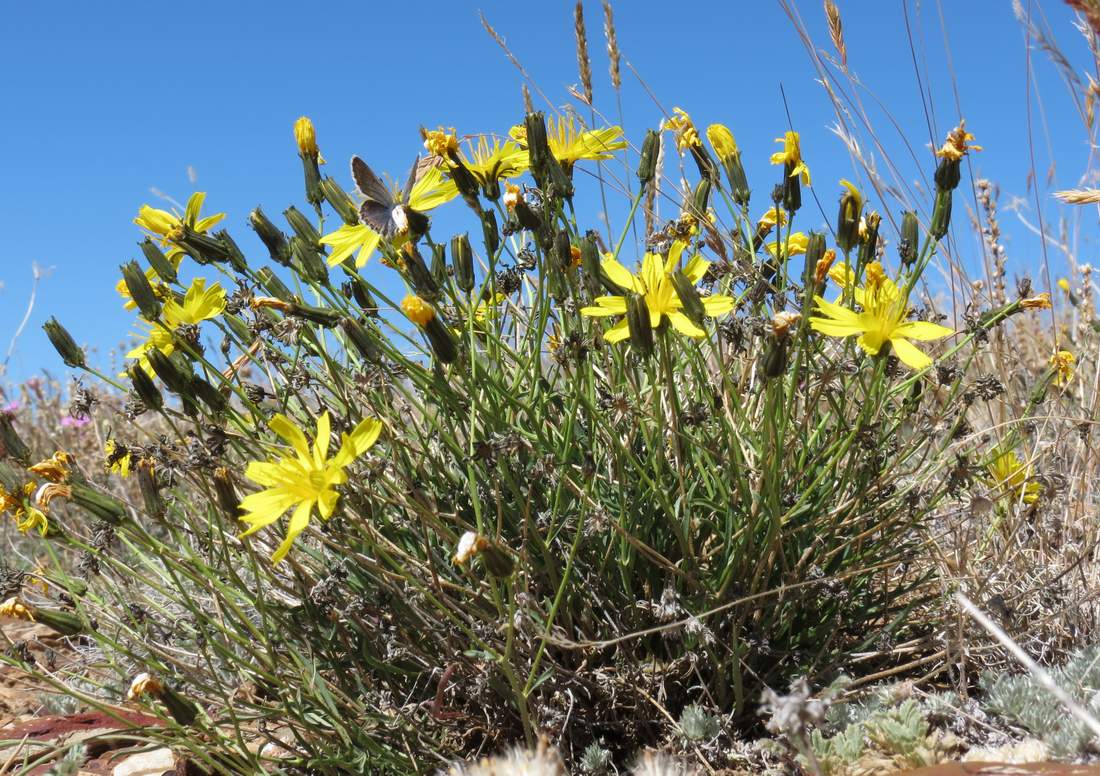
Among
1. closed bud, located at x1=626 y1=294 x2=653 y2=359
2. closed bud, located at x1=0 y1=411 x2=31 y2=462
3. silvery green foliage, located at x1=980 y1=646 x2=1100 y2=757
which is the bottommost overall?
silvery green foliage, located at x1=980 y1=646 x2=1100 y2=757

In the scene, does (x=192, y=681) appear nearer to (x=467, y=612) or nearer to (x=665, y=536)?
(x=467, y=612)

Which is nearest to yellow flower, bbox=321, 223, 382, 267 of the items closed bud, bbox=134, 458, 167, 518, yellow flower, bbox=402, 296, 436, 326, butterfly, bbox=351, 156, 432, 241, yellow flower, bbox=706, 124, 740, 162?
butterfly, bbox=351, 156, 432, 241

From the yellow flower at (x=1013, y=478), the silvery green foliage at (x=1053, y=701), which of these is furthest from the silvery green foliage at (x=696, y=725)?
the yellow flower at (x=1013, y=478)

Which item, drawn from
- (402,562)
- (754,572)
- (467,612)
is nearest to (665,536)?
(754,572)

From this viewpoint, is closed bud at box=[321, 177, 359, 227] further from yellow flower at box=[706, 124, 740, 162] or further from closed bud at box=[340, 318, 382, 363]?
yellow flower at box=[706, 124, 740, 162]

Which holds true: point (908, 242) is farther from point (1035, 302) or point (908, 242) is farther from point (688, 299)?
point (688, 299)

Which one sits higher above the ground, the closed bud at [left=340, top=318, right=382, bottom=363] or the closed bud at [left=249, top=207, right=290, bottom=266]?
the closed bud at [left=249, top=207, right=290, bottom=266]

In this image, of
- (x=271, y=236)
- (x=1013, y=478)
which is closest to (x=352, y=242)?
(x=271, y=236)

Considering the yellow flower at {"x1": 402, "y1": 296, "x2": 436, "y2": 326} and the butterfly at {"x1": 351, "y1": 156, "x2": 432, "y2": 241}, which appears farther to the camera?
the butterfly at {"x1": 351, "y1": 156, "x2": 432, "y2": 241}
